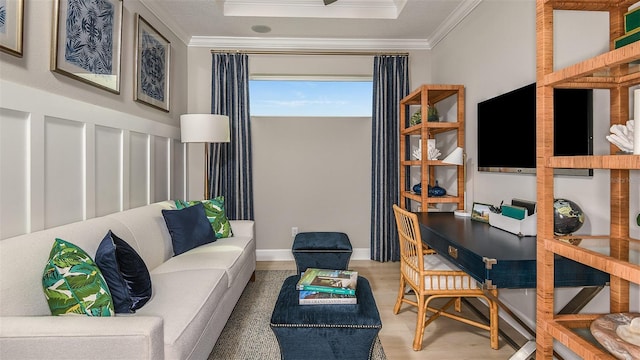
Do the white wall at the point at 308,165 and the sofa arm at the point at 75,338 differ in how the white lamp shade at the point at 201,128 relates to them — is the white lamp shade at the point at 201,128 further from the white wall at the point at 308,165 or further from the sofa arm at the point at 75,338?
the sofa arm at the point at 75,338

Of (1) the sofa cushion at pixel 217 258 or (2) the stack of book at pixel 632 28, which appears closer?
(2) the stack of book at pixel 632 28

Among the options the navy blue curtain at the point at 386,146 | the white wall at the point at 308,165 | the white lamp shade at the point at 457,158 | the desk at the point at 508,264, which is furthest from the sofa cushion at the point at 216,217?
the white lamp shade at the point at 457,158

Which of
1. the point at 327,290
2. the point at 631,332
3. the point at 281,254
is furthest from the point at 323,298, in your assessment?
the point at 281,254

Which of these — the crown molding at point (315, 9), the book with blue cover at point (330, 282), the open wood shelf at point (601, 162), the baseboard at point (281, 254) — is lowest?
the baseboard at point (281, 254)

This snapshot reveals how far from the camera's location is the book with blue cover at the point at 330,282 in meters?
1.84

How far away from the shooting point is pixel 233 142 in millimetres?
3930

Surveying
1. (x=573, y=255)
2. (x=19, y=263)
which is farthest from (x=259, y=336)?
(x=573, y=255)

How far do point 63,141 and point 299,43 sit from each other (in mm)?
2730

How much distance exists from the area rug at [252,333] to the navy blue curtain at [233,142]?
3.76ft

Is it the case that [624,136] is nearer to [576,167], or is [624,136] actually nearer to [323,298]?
[576,167]

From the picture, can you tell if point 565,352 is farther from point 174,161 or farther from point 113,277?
point 174,161

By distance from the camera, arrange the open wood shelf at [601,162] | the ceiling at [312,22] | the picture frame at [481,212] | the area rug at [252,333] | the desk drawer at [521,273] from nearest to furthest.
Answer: the open wood shelf at [601,162] < the desk drawer at [521,273] < the area rug at [252,333] < the picture frame at [481,212] < the ceiling at [312,22]

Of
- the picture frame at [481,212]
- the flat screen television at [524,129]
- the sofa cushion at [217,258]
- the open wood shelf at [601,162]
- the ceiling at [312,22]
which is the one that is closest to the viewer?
the open wood shelf at [601,162]

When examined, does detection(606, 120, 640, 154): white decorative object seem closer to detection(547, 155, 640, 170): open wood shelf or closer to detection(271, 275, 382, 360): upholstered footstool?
detection(547, 155, 640, 170): open wood shelf
